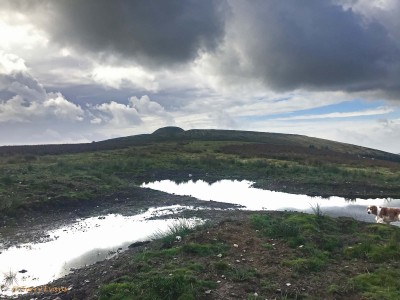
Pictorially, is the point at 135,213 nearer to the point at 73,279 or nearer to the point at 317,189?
the point at 73,279

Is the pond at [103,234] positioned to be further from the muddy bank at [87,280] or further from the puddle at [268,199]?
the muddy bank at [87,280]

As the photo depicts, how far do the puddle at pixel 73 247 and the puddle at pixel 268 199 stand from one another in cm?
936

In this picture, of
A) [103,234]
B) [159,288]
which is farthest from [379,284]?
[103,234]

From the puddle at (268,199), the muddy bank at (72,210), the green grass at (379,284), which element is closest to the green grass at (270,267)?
the green grass at (379,284)

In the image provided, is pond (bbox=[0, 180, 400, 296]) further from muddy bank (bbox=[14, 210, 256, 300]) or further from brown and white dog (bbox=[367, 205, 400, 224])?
brown and white dog (bbox=[367, 205, 400, 224])

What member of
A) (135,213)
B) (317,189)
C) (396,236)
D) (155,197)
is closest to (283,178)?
(317,189)

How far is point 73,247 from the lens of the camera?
17.4 meters

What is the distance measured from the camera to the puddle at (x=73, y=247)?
13.8m

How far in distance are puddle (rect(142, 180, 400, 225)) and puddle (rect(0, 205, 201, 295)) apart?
30.7 feet

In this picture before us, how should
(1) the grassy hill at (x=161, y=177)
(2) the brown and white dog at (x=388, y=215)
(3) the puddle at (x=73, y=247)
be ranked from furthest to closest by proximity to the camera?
(1) the grassy hill at (x=161, y=177) < (2) the brown and white dog at (x=388, y=215) < (3) the puddle at (x=73, y=247)

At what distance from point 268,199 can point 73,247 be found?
19.2 meters

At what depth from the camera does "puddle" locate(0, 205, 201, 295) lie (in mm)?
13844

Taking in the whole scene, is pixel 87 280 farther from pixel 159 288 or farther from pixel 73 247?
pixel 73 247

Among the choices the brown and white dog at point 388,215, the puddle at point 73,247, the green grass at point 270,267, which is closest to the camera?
the green grass at point 270,267
